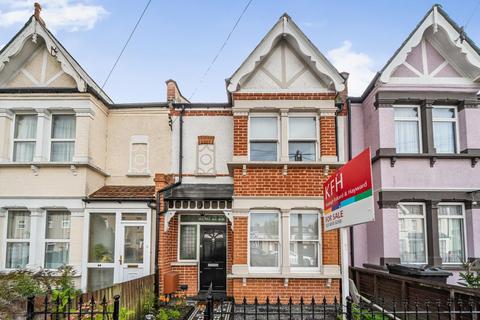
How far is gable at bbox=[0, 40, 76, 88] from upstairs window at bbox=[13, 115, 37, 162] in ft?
3.65

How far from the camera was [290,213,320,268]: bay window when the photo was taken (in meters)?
10.7

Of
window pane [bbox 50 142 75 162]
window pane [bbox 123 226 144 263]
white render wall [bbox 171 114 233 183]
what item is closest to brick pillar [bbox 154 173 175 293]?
window pane [bbox 123 226 144 263]

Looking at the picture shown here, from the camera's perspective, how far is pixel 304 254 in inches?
421

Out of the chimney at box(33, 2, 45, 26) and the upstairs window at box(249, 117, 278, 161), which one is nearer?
the upstairs window at box(249, 117, 278, 161)

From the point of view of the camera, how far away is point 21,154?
40.0ft

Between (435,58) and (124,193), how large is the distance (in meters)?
10.6

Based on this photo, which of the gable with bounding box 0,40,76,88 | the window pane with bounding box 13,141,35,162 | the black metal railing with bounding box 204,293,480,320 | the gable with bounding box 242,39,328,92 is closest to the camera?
the black metal railing with bounding box 204,293,480,320

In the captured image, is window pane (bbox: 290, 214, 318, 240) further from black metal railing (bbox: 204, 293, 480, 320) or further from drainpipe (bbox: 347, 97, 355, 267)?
drainpipe (bbox: 347, 97, 355, 267)

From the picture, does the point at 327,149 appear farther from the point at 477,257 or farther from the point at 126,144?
the point at 126,144

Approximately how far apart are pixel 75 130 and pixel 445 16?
11.9m

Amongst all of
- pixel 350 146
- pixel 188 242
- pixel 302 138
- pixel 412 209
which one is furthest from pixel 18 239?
pixel 412 209

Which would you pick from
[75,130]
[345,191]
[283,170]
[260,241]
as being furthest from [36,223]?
[345,191]

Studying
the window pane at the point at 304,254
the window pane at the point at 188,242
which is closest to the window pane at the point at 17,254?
the window pane at the point at 188,242

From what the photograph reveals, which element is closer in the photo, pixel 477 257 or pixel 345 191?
pixel 345 191
